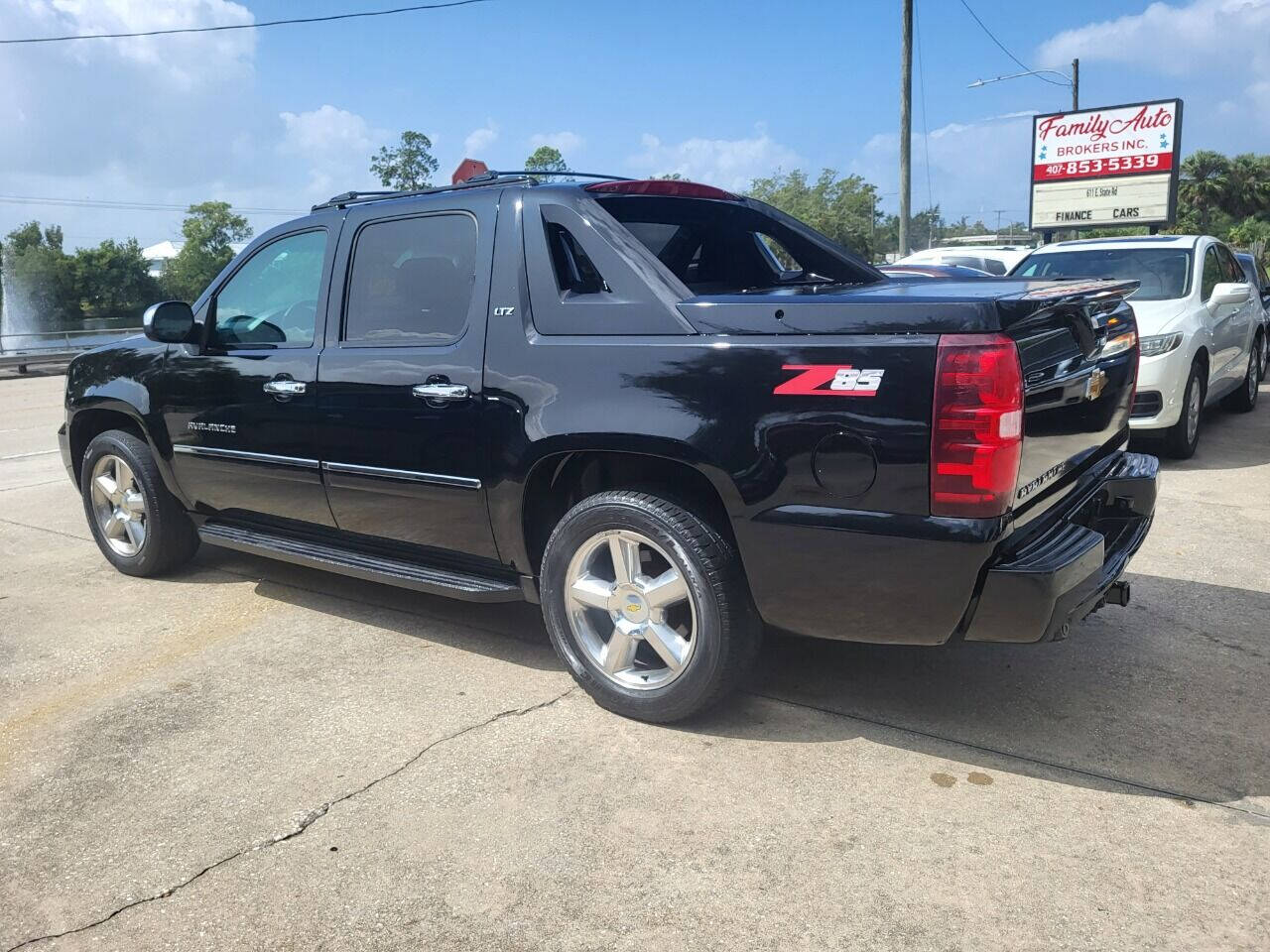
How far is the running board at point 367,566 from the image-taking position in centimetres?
384

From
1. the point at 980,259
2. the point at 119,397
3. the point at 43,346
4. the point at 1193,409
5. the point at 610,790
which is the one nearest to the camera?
the point at 610,790

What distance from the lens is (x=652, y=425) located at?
322 centimetres

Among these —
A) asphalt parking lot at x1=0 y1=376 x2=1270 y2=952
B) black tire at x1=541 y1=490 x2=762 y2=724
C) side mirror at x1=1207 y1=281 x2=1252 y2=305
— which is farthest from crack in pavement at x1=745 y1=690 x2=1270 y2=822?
side mirror at x1=1207 y1=281 x2=1252 y2=305

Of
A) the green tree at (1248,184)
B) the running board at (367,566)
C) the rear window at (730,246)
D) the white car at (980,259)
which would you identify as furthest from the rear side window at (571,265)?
the green tree at (1248,184)

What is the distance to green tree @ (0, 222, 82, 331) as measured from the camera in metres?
55.2

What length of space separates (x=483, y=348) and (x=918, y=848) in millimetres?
2131

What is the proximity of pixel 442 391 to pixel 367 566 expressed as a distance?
874 mm

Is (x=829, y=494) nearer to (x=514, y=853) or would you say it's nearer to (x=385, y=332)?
(x=514, y=853)

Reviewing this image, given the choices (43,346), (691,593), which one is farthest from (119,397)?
(43,346)

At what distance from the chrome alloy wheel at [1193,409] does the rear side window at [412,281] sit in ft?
19.2

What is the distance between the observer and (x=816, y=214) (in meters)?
75.8

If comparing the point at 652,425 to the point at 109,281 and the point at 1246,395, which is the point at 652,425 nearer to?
the point at 1246,395

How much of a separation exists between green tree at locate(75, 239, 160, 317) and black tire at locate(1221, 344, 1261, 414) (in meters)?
62.5

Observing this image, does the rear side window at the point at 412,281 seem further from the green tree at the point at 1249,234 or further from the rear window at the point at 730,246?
the green tree at the point at 1249,234
